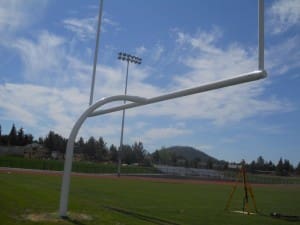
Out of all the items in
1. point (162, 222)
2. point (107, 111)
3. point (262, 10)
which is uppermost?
point (262, 10)

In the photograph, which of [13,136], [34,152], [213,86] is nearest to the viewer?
[213,86]

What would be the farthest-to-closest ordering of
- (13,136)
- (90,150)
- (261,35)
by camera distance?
(90,150), (13,136), (261,35)

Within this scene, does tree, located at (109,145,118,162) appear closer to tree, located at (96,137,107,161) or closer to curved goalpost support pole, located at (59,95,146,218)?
tree, located at (96,137,107,161)

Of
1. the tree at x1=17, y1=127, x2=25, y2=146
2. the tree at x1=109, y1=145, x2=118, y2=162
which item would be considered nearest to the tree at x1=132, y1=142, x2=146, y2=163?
the tree at x1=109, y1=145, x2=118, y2=162

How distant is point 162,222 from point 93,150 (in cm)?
10241

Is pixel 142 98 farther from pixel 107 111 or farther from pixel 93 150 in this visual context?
pixel 93 150

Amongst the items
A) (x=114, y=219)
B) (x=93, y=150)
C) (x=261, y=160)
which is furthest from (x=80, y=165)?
(x=261, y=160)

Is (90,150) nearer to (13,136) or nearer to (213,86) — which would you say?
(13,136)

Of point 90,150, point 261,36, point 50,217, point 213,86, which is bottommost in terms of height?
point 50,217

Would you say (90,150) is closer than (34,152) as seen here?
No

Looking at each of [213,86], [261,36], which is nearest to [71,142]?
[213,86]

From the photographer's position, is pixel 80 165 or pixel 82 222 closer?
pixel 82 222

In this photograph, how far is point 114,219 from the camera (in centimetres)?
981

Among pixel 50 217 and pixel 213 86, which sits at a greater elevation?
pixel 213 86
